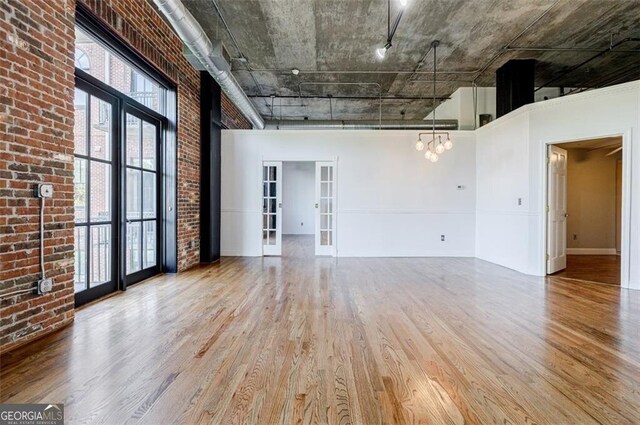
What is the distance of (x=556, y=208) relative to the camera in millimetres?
4863

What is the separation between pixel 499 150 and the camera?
5.62 meters

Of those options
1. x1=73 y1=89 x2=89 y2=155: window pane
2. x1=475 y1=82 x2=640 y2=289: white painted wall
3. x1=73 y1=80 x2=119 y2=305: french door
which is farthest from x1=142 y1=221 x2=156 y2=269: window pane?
x1=475 y1=82 x2=640 y2=289: white painted wall

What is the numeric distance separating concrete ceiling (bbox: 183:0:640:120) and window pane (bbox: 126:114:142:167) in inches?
65.5

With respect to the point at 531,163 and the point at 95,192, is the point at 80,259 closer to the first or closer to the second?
the point at 95,192

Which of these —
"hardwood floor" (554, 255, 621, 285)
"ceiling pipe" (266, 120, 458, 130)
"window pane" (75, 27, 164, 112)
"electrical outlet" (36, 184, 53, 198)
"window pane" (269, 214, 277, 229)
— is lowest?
"hardwood floor" (554, 255, 621, 285)

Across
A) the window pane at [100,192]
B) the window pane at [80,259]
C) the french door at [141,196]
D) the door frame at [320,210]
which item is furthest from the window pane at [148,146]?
the door frame at [320,210]

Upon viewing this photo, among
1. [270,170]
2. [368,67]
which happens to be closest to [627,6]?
[368,67]

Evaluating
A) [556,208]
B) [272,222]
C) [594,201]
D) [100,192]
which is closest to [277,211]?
[272,222]

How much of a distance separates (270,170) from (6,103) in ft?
15.1

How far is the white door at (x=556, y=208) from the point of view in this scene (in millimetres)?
4754

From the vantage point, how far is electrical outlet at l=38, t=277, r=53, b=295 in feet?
7.79

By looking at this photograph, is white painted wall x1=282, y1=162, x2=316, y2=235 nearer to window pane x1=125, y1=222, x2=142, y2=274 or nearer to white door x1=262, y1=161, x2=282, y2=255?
white door x1=262, y1=161, x2=282, y2=255

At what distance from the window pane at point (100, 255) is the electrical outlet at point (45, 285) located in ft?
2.88

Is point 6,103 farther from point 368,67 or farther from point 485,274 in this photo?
point 485,274
